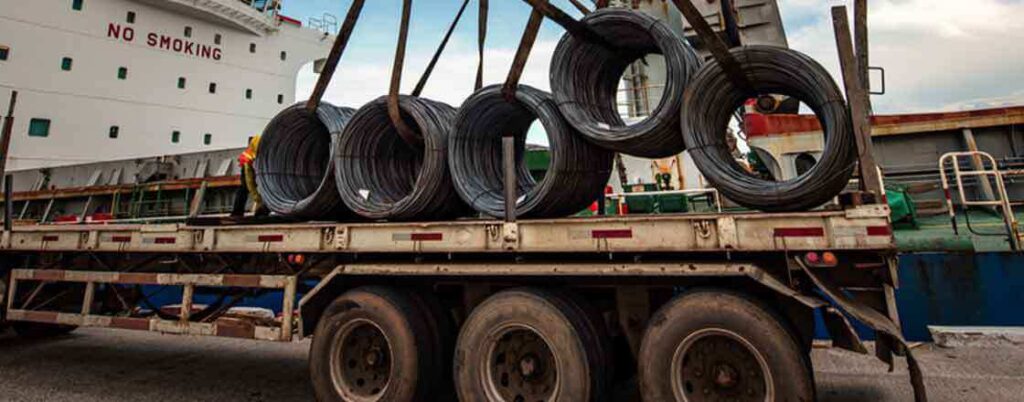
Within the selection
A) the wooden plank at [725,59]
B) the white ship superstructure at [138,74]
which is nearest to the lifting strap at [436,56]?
the wooden plank at [725,59]

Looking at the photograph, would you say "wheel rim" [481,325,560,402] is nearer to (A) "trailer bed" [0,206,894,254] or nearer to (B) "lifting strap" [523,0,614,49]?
(A) "trailer bed" [0,206,894,254]

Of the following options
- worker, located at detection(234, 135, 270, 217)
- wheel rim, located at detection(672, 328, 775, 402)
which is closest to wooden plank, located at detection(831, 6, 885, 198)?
wheel rim, located at detection(672, 328, 775, 402)

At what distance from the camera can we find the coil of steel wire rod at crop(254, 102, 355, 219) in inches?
188

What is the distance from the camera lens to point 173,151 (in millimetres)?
24609

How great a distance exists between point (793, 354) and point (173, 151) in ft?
95.1

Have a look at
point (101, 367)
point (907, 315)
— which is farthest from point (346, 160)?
point (907, 315)

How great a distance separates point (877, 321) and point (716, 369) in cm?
86

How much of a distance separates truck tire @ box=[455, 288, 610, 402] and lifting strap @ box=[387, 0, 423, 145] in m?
1.89

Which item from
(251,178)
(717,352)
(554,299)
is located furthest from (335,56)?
(717,352)

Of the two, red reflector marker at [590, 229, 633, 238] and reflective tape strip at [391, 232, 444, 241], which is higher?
reflective tape strip at [391, 232, 444, 241]

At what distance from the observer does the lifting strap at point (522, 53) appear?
404cm

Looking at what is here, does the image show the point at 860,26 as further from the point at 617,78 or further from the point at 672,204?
the point at 672,204

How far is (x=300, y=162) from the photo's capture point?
5.46m

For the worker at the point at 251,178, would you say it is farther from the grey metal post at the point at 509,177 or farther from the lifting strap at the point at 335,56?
the grey metal post at the point at 509,177
